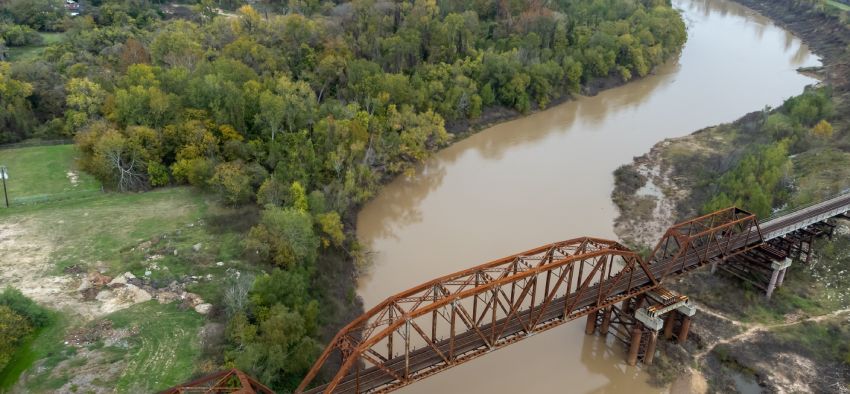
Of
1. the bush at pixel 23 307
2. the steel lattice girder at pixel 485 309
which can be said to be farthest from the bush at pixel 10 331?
the steel lattice girder at pixel 485 309

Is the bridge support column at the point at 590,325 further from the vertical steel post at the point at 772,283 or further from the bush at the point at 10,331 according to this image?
the bush at the point at 10,331

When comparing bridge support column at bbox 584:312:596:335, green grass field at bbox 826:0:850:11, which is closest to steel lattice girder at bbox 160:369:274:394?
bridge support column at bbox 584:312:596:335

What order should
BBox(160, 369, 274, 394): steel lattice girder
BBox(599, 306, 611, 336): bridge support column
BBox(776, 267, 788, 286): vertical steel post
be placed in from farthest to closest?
BBox(776, 267, 788, 286): vertical steel post
BBox(599, 306, 611, 336): bridge support column
BBox(160, 369, 274, 394): steel lattice girder

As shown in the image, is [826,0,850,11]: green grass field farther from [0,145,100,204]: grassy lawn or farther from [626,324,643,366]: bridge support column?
[0,145,100,204]: grassy lawn

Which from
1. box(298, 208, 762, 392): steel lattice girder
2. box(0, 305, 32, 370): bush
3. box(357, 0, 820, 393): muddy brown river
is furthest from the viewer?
box(357, 0, 820, 393): muddy brown river

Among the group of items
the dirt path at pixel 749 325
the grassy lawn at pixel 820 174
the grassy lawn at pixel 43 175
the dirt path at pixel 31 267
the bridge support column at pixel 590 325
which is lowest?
the dirt path at pixel 749 325


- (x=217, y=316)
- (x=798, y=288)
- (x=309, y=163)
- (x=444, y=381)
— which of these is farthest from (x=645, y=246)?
(x=217, y=316)
